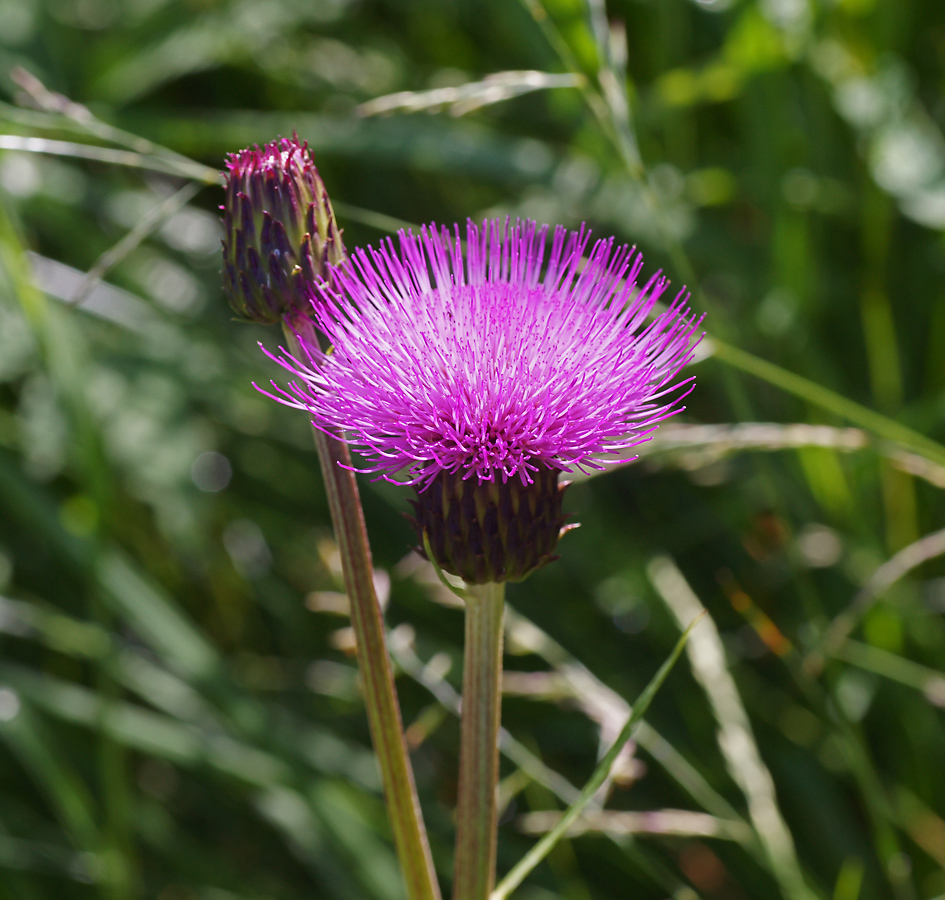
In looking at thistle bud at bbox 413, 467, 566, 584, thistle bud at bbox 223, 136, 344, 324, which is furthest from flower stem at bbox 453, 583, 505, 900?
thistle bud at bbox 223, 136, 344, 324

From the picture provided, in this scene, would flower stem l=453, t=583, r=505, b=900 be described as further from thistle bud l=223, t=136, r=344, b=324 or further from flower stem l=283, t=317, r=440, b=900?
thistle bud l=223, t=136, r=344, b=324

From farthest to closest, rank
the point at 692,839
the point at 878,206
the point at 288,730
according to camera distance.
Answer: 1. the point at 878,206
2. the point at 692,839
3. the point at 288,730

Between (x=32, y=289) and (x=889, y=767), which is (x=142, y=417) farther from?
(x=889, y=767)

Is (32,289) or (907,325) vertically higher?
(907,325)

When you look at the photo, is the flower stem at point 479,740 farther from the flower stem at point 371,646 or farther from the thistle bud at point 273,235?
the thistle bud at point 273,235

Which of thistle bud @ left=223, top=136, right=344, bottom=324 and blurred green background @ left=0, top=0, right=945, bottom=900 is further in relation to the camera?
blurred green background @ left=0, top=0, right=945, bottom=900

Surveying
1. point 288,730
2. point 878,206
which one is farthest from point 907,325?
point 288,730
